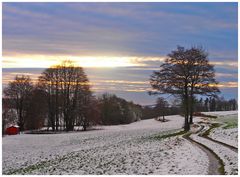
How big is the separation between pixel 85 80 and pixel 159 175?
5092cm

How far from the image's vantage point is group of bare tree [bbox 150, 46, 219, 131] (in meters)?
45.6

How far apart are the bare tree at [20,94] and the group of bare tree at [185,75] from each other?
32.9m

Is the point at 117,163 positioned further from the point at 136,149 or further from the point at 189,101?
the point at 189,101

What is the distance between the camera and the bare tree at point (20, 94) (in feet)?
230

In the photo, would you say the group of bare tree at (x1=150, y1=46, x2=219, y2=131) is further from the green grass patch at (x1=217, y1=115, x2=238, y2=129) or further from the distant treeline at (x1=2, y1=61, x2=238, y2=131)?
the distant treeline at (x1=2, y1=61, x2=238, y2=131)

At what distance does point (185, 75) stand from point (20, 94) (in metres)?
37.7

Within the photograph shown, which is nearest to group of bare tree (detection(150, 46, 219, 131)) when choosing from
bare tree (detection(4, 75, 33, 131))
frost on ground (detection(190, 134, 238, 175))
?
frost on ground (detection(190, 134, 238, 175))

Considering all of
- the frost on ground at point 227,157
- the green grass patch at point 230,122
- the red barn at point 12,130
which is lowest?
the red barn at point 12,130

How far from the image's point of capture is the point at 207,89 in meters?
46.4

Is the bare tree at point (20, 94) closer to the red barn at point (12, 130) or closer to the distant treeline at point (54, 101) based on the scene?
the distant treeline at point (54, 101)

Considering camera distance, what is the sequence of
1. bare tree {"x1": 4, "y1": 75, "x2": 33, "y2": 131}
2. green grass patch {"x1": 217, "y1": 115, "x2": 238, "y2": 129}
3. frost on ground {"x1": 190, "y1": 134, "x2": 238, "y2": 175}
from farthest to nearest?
bare tree {"x1": 4, "y1": 75, "x2": 33, "y2": 131}
green grass patch {"x1": 217, "y1": 115, "x2": 238, "y2": 129}
frost on ground {"x1": 190, "y1": 134, "x2": 238, "y2": 175}

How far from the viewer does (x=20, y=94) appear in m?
71.2

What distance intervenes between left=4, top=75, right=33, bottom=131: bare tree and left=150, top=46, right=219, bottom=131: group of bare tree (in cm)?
3292

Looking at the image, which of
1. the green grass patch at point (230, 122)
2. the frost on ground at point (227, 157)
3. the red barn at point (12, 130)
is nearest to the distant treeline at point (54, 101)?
the red barn at point (12, 130)
